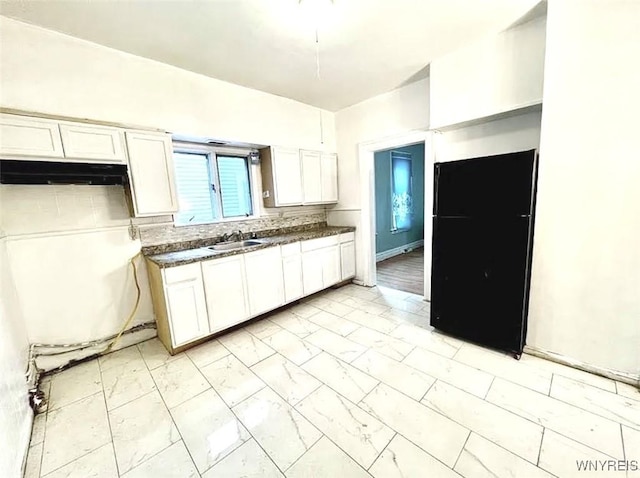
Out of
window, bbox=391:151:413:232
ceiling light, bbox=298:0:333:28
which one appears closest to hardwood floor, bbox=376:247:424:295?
window, bbox=391:151:413:232

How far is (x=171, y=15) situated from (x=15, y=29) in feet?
3.65

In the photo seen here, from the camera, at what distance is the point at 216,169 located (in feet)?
10.1

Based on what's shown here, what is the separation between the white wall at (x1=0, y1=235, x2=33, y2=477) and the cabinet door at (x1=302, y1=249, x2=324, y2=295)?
7.86ft

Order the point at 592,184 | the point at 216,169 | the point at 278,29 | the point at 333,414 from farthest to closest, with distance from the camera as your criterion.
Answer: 1. the point at 216,169
2. the point at 278,29
3. the point at 592,184
4. the point at 333,414

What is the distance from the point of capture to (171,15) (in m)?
1.84

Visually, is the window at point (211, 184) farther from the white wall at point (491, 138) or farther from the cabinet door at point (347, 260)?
the white wall at point (491, 138)

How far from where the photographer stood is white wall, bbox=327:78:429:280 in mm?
3080

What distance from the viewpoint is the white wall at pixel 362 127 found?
10.1 feet

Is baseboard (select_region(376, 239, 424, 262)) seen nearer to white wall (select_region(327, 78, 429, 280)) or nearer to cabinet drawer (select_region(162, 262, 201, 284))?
white wall (select_region(327, 78, 429, 280))

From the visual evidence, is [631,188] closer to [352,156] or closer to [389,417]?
[389,417]

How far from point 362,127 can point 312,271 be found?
2152 millimetres

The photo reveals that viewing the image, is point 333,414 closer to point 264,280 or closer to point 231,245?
point 264,280

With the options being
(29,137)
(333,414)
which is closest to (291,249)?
(333,414)

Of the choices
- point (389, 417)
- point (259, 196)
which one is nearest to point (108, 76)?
point (259, 196)
